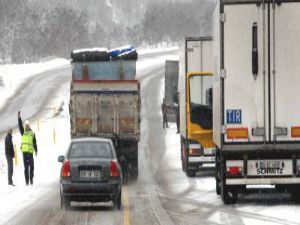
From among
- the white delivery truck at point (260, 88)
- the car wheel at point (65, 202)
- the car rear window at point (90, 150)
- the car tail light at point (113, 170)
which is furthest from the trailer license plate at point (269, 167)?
the car wheel at point (65, 202)

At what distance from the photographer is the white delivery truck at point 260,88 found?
18.6 m

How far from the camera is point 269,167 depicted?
1898 cm

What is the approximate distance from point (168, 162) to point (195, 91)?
341 inches

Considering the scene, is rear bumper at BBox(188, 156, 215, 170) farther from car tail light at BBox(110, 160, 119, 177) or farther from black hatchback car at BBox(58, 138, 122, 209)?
car tail light at BBox(110, 160, 119, 177)

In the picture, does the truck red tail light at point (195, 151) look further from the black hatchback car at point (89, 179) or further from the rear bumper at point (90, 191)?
the rear bumper at point (90, 191)

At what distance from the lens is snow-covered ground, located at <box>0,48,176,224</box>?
22.7 meters

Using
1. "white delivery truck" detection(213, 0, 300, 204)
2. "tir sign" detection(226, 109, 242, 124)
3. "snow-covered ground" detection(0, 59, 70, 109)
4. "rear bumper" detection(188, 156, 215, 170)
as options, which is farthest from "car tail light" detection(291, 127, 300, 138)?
"snow-covered ground" detection(0, 59, 70, 109)

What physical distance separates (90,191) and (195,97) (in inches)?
331

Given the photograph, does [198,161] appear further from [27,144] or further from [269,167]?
[269,167]

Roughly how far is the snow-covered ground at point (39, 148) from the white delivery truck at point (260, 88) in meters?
5.17

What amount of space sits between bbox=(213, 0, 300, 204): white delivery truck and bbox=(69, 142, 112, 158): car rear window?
2812 millimetres

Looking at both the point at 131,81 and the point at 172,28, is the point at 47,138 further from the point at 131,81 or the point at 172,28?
the point at 172,28

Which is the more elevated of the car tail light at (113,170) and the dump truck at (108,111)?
the dump truck at (108,111)

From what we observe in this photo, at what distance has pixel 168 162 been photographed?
115 feet
